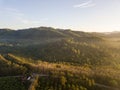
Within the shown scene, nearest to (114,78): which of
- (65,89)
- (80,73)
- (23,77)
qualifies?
(80,73)

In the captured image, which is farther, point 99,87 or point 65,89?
point 99,87

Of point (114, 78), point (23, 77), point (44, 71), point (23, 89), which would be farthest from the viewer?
point (114, 78)

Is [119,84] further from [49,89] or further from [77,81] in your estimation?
[49,89]

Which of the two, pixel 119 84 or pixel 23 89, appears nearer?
pixel 23 89

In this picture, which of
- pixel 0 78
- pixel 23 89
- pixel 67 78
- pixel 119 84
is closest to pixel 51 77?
pixel 67 78

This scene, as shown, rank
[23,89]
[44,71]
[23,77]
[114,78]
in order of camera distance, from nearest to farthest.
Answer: [23,89] → [23,77] → [44,71] → [114,78]

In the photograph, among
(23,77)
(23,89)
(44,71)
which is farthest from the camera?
(44,71)

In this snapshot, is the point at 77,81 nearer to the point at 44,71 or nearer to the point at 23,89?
the point at 44,71

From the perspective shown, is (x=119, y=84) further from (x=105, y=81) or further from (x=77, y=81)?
(x=77, y=81)
